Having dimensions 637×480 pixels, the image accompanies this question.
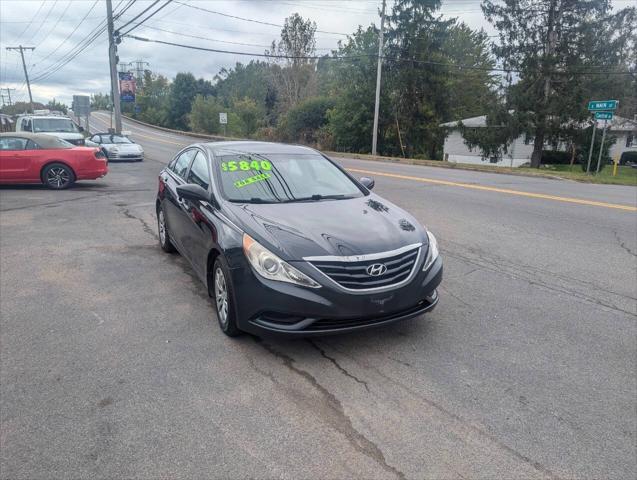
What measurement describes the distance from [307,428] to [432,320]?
6.36 feet

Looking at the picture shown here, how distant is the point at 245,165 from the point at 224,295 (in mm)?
1564

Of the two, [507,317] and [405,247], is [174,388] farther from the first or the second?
[507,317]

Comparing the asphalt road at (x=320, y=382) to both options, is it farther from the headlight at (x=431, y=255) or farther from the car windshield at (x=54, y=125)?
the car windshield at (x=54, y=125)

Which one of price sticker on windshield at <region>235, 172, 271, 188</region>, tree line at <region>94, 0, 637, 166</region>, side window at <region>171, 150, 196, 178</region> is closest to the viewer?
price sticker on windshield at <region>235, 172, 271, 188</region>

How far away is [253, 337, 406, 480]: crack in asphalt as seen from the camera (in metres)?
2.67

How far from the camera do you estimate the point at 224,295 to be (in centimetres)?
411

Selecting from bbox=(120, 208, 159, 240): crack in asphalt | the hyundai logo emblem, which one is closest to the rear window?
bbox=(120, 208, 159, 240): crack in asphalt

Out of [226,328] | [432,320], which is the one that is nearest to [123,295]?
[226,328]

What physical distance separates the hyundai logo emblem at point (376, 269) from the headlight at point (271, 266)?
1.32 feet

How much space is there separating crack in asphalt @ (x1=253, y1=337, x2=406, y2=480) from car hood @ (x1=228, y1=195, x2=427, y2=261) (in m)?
0.84

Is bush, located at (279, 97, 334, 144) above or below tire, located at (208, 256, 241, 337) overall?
above

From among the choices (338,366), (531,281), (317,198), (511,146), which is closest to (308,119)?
(511,146)

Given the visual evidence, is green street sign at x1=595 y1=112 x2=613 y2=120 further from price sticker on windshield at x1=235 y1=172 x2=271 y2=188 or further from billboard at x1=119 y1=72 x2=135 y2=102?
billboard at x1=119 y1=72 x2=135 y2=102

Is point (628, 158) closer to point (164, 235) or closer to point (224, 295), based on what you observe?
point (164, 235)
